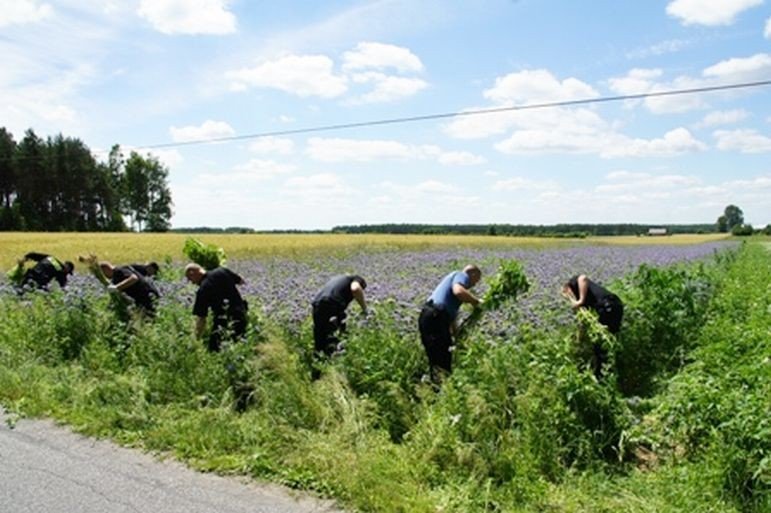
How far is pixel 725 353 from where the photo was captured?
6434 mm

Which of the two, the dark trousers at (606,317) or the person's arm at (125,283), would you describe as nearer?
the dark trousers at (606,317)

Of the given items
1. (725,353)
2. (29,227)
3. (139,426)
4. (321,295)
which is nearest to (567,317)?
(725,353)

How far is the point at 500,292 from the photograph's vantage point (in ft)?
21.4

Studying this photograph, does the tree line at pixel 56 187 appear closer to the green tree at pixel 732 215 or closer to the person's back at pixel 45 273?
the person's back at pixel 45 273

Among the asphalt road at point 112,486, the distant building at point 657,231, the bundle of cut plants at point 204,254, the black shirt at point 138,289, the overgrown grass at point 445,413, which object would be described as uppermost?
the distant building at point 657,231

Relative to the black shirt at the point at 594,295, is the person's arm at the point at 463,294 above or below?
above

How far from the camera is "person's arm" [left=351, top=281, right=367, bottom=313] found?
683 centimetres

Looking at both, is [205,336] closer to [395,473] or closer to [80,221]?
[395,473]

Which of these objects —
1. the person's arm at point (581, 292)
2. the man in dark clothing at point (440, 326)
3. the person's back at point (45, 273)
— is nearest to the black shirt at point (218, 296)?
the man in dark clothing at point (440, 326)

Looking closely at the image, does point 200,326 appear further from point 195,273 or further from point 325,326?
point 325,326

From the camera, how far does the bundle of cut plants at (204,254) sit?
837cm

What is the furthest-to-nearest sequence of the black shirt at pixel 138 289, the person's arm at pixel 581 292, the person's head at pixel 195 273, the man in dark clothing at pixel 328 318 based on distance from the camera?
the black shirt at pixel 138 289 < the person's head at pixel 195 273 < the person's arm at pixel 581 292 < the man in dark clothing at pixel 328 318

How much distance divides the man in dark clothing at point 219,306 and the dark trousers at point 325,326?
3.27 ft

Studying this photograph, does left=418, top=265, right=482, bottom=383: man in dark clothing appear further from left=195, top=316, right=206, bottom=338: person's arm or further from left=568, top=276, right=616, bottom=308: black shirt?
left=195, top=316, right=206, bottom=338: person's arm
